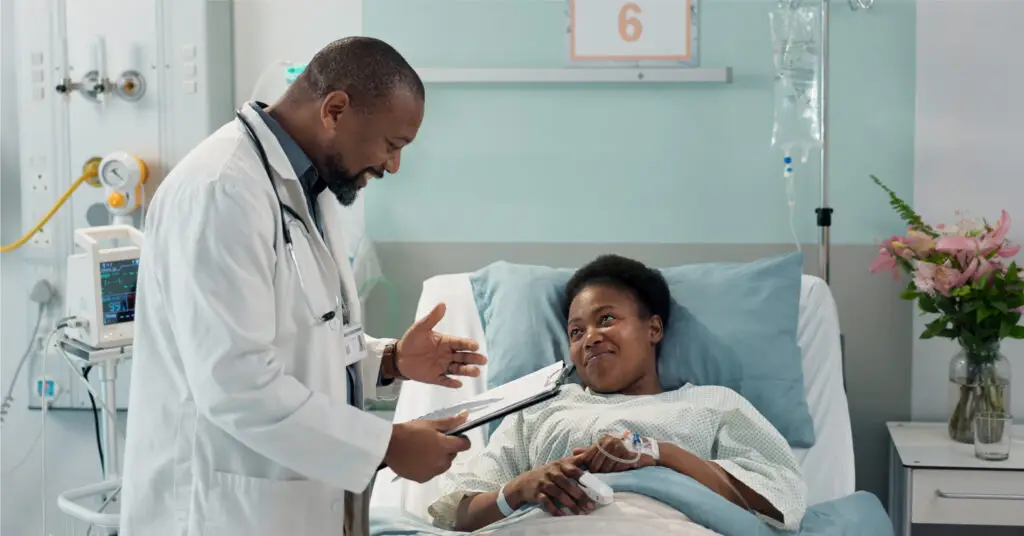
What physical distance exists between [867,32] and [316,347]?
6.21 ft

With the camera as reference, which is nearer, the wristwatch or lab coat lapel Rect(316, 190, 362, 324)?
lab coat lapel Rect(316, 190, 362, 324)

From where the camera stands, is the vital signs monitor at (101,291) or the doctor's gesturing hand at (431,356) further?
the vital signs monitor at (101,291)

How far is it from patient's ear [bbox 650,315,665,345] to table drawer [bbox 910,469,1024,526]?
70 cm

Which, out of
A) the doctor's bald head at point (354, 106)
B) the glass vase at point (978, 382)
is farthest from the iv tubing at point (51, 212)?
the glass vase at point (978, 382)

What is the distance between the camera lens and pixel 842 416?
97.0 inches

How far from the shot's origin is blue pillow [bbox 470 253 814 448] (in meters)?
2.39

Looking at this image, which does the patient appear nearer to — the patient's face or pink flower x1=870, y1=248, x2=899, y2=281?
the patient's face

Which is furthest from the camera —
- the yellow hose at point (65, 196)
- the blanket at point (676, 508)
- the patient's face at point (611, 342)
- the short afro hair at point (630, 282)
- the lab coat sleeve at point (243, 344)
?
the yellow hose at point (65, 196)

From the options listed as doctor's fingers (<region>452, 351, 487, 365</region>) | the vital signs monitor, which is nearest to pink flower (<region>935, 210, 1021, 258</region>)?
doctor's fingers (<region>452, 351, 487, 365</region>)

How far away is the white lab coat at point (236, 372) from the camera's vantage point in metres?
1.41

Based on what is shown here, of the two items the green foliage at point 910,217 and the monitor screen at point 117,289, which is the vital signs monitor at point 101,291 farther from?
the green foliage at point 910,217

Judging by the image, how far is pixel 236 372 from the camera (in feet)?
4.60

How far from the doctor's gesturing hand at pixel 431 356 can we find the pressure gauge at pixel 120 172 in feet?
4.38

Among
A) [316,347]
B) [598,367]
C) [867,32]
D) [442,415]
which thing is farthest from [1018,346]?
[316,347]
